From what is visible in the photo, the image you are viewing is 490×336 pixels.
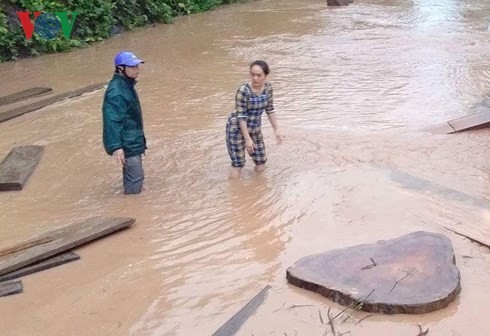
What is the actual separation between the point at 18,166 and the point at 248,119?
2.82 m

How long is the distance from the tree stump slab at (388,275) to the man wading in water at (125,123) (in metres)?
2.66

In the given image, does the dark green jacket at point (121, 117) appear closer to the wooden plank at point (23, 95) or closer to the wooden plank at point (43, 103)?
the wooden plank at point (43, 103)

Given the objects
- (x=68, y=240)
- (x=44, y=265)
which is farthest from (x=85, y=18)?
(x=44, y=265)

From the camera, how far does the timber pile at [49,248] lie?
18.0 feet

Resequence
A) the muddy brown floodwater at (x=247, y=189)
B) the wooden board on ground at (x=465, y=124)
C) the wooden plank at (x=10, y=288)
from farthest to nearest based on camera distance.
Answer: the wooden board on ground at (x=465, y=124), the wooden plank at (x=10, y=288), the muddy brown floodwater at (x=247, y=189)

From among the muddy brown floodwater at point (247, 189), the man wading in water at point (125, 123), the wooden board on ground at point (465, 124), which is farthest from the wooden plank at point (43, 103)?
the wooden board on ground at point (465, 124)

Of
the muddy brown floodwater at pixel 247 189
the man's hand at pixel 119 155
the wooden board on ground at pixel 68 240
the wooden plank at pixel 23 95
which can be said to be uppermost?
the man's hand at pixel 119 155

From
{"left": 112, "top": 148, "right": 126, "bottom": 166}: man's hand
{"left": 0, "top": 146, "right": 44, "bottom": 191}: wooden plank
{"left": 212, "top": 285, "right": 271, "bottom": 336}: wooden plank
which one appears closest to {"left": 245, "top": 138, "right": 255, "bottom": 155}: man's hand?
{"left": 112, "top": 148, "right": 126, "bottom": 166}: man's hand

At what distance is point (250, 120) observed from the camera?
24.5ft

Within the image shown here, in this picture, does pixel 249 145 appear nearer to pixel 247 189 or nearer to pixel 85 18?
pixel 247 189

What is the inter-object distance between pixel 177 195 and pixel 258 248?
1689 mm

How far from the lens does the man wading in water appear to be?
7004 millimetres

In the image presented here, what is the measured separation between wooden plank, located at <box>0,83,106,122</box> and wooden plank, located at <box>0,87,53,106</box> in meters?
0.61

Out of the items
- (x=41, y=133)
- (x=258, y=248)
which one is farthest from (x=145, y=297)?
(x=41, y=133)
